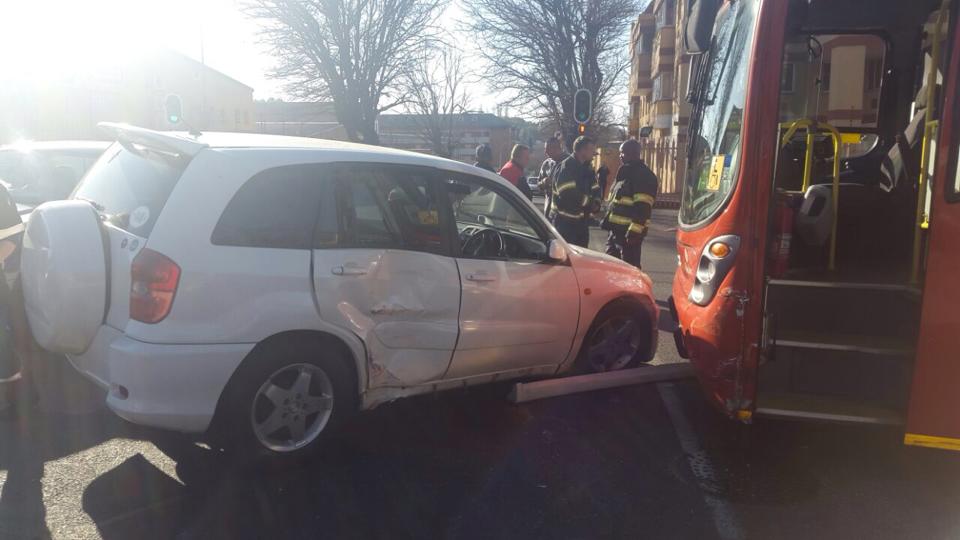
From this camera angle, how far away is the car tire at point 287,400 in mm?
3740

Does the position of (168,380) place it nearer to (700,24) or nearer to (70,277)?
(70,277)

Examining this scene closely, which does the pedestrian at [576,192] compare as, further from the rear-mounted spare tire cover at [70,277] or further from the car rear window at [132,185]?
the rear-mounted spare tire cover at [70,277]

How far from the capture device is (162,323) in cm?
354

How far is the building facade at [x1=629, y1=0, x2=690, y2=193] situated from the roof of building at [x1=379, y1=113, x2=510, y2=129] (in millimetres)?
11172

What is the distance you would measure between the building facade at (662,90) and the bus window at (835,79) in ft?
15.1

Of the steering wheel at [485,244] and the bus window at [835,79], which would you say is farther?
the bus window at [835,79]

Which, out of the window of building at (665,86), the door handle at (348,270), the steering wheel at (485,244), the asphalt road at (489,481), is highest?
the window of building at (665,86)

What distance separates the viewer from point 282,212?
3.91 meters

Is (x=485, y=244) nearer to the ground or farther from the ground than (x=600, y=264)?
farther from the ground

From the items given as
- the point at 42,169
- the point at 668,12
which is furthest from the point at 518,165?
the point at 668,12

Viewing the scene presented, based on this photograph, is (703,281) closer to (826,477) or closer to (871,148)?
(826,477)

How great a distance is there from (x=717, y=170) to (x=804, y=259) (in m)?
1.43

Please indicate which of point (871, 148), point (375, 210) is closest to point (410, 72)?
point (871, 148)

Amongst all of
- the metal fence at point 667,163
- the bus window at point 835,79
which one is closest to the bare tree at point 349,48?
the metal fence at point 667,163
